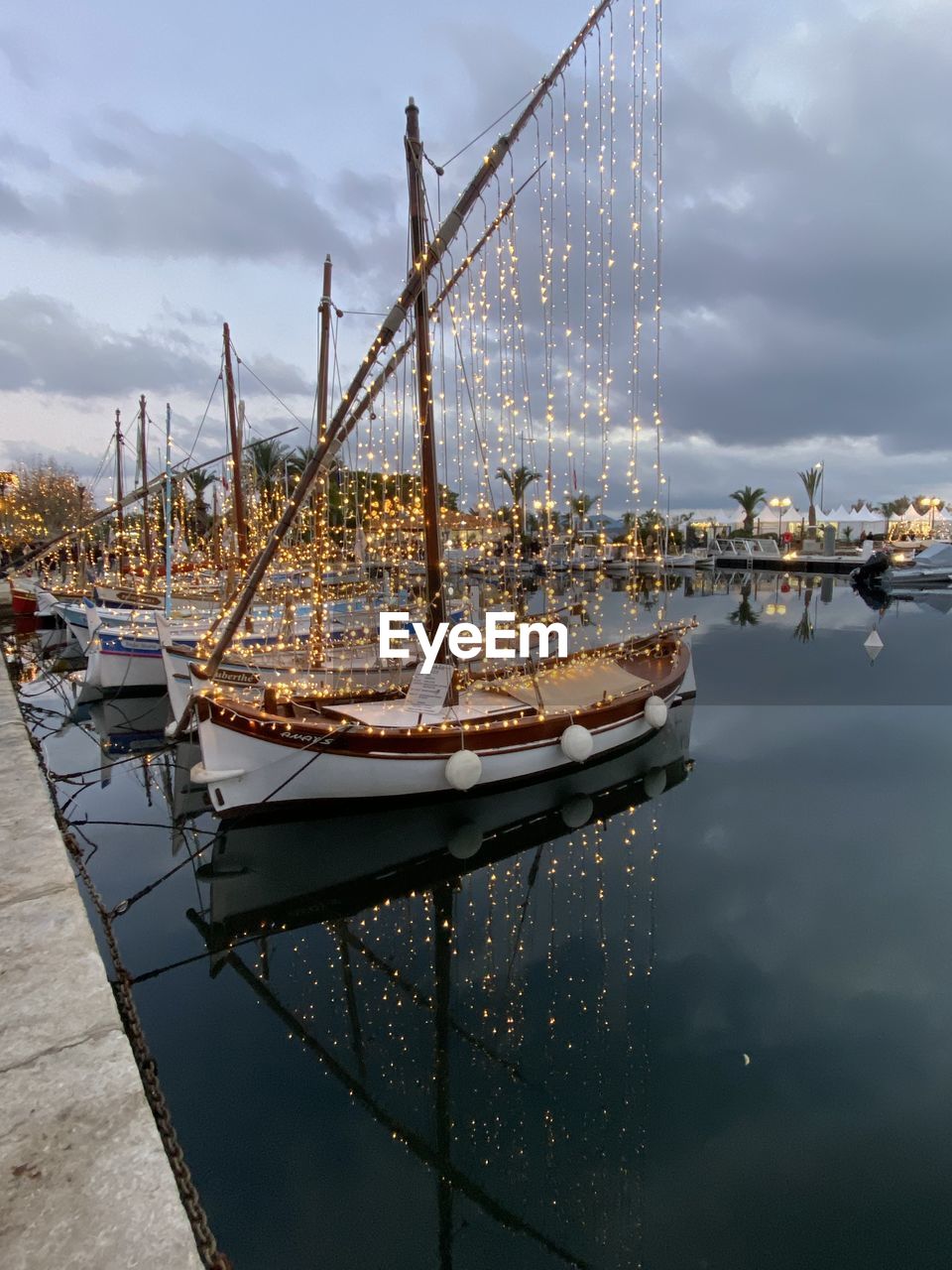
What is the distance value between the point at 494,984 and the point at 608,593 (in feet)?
135

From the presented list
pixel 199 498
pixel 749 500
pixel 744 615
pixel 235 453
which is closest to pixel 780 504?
pixel 749 500

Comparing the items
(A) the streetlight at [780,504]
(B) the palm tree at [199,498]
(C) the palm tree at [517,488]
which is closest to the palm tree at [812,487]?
(A) the streetlight at [780,504]

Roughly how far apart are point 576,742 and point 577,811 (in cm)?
106

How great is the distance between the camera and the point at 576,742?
9.29m

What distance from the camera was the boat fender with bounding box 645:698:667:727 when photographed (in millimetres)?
10828

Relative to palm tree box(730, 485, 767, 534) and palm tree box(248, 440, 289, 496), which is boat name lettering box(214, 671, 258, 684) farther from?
palm tree box(730, 485, 767, 534)

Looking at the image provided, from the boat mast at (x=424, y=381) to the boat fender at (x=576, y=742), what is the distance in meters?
2.23

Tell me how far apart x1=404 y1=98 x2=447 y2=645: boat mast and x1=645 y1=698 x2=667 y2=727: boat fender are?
3.78m

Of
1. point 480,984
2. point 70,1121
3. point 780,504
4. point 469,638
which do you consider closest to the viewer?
point 70,1121

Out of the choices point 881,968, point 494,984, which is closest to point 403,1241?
→ point 494,984

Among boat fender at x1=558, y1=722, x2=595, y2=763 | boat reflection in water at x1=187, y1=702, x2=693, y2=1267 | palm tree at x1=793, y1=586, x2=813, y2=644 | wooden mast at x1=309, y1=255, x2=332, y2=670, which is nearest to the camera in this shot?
boat reflection in water at x1=187, y1=702, x2=693, y2=1267

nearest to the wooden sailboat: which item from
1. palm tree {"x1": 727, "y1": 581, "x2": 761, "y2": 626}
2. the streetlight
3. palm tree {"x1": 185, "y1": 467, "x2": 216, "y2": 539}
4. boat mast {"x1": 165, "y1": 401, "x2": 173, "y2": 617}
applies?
boat mast {"x1": 165, "y1": 401, "x2": 173, "y2": 617}

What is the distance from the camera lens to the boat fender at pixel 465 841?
809cm

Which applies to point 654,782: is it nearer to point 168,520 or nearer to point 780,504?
point 168,520
